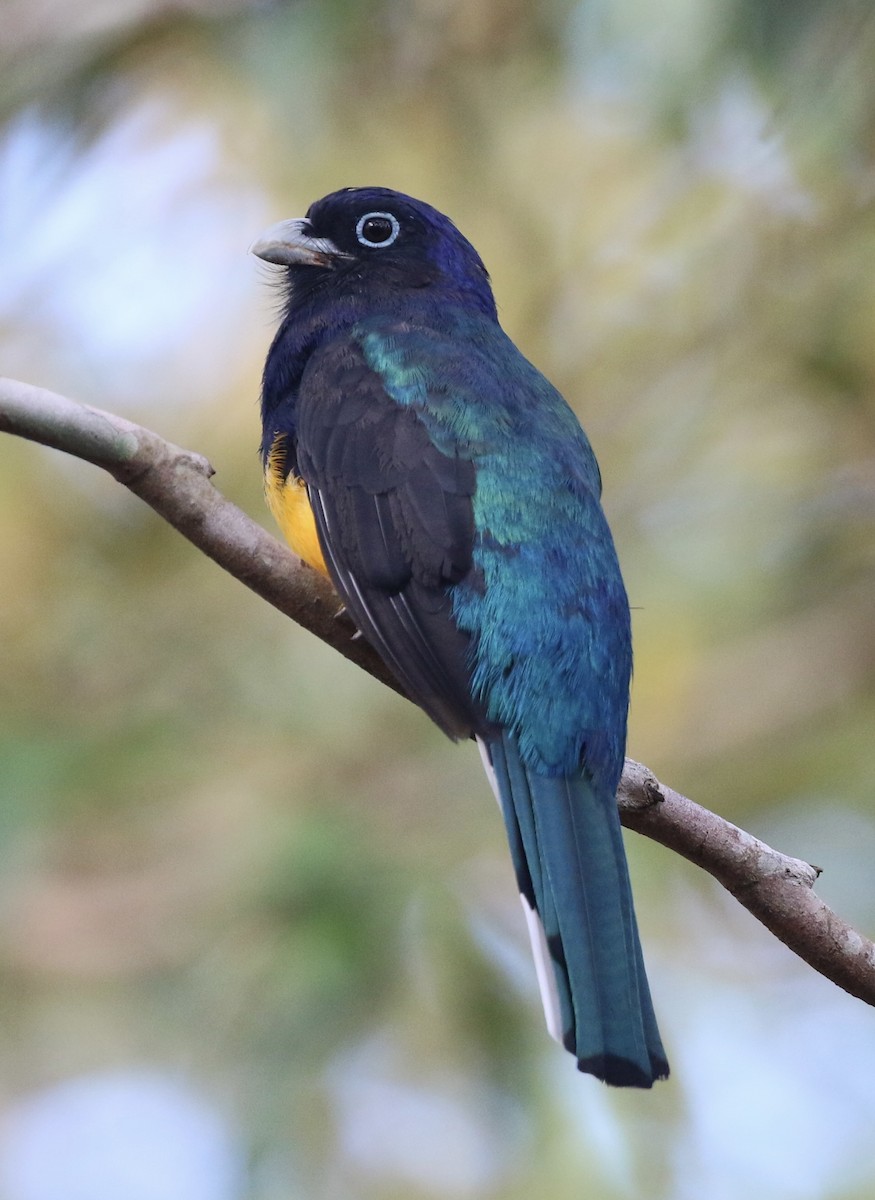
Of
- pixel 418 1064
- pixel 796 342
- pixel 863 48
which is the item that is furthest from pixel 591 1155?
pixel 863 48

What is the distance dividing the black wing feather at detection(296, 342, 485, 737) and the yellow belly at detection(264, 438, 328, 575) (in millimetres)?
58

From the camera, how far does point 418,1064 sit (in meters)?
4.85

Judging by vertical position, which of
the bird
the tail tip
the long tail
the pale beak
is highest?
the pale beak

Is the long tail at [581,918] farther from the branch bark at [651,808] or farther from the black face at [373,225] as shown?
the black face at [373,225]

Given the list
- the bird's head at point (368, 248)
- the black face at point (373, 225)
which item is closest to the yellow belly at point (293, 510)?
the bird's head at point (368, 248)

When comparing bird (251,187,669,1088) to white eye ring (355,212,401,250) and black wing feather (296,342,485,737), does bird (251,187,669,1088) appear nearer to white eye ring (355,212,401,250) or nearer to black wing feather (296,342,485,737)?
black wing feather (296,342,485,737)

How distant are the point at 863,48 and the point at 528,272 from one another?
63.8 inches

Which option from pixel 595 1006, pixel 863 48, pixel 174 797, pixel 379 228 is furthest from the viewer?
pixel 174 797

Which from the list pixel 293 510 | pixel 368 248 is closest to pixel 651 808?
pixel 293 510

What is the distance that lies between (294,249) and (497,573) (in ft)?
4.54

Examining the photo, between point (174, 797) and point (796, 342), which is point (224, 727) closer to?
point (174, 797)

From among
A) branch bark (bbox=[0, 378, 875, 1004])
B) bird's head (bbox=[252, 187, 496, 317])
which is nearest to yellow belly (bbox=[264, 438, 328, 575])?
branch bark (bbox=[0, 378, 875, 1004])

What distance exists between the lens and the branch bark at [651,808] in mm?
2820

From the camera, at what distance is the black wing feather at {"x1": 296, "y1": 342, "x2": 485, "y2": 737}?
3.16 meters
